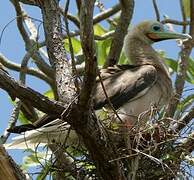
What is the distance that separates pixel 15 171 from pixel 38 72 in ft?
8.65

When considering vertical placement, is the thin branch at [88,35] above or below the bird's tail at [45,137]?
above

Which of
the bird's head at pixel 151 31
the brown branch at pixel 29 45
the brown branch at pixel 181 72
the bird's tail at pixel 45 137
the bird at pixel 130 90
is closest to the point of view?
the bird's tail at pixel 45 137

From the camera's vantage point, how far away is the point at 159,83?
7.16m

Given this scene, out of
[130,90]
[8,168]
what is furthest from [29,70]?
[8,168]

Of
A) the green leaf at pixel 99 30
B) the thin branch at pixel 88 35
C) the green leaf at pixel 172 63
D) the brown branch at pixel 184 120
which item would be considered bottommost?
the green leaf at pixel 172 63

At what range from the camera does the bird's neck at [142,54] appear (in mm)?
7539

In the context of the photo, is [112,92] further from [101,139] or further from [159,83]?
[101,139]

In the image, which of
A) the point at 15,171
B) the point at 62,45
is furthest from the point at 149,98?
the point at 15,171

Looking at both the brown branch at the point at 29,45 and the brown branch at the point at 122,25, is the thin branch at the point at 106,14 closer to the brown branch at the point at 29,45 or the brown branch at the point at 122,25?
the brown branch at the point at 122,25

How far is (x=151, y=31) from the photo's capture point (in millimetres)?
7996

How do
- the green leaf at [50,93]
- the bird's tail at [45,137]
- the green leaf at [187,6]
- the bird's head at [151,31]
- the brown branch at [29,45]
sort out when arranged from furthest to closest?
the bird's head at [151,31], the green leaf at [187,6], the green leaf at [50,93], the brown branch at [29,45], the bird's tail at [45,137]

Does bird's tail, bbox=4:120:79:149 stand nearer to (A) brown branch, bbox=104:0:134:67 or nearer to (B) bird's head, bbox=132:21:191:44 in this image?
(A) brown branch, bbox=104:0:134:67

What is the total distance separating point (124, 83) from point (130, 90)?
88mm

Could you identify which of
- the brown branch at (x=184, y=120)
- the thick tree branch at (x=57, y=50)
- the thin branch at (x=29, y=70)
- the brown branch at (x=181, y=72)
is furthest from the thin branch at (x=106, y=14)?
the thick tree branch at (x=57, y=50)
